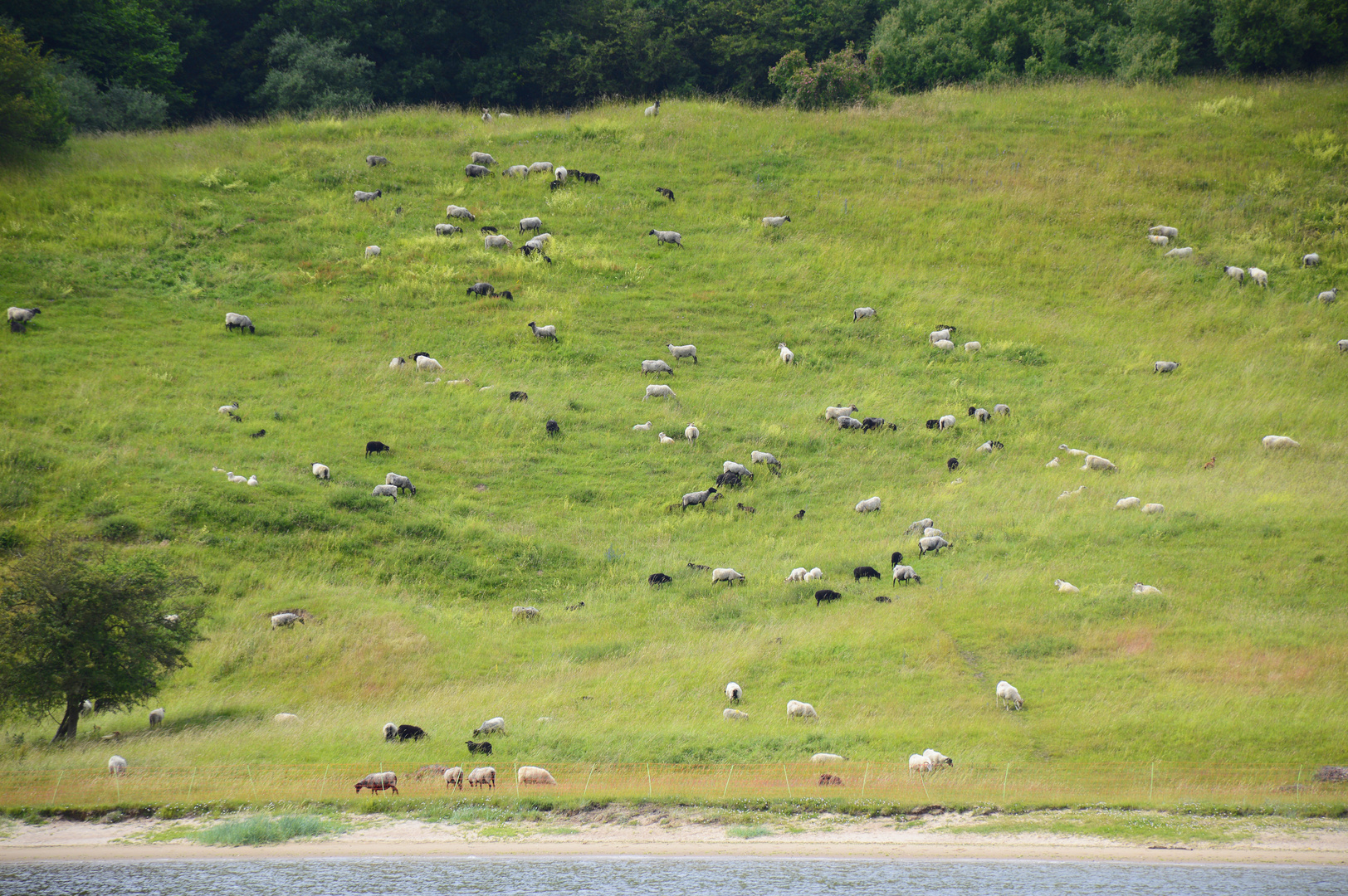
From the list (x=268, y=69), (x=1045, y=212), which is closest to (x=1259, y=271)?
(x=1045, y=212)

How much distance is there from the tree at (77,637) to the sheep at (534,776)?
748 cm

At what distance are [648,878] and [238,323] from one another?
2857cm

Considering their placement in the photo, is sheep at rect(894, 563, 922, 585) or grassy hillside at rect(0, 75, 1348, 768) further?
sheep at rect(894, 563, 922, 585)

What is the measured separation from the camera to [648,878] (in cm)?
1374

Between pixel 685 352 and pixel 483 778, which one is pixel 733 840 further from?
→ pixel 685 352

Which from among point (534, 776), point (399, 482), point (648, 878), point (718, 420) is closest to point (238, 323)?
point (399, 482)

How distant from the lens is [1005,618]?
67.6ft

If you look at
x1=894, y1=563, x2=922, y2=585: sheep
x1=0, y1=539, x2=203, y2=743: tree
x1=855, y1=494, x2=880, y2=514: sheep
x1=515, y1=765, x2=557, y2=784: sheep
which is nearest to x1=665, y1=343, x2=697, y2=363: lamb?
x1=855, y1=494, x2=880, y2=514: sheep

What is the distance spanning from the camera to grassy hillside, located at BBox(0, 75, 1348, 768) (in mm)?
18312

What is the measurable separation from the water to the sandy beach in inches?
6.4

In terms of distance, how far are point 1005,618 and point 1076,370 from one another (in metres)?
17.6

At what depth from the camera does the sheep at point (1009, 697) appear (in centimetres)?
1742

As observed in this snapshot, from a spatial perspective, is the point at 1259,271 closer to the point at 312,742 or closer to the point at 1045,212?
the point at 1045,212

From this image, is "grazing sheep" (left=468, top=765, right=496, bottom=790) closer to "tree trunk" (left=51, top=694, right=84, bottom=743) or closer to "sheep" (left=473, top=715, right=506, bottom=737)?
"sheep" (left=473, top=715, right=506, bottom=737)
